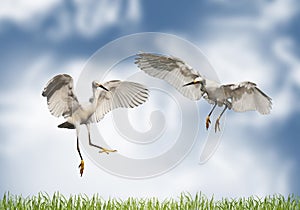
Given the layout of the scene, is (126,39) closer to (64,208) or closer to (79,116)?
(79,116)

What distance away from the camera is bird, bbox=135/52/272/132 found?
7.38m

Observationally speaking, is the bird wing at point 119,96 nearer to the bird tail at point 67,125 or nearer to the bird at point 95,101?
the bird at point 95,101

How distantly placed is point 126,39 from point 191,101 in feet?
3.66

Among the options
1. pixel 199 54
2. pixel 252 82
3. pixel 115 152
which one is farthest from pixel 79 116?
pixel 252 82

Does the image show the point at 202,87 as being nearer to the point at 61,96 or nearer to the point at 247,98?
the point at 247,98

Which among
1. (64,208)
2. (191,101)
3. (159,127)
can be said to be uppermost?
(191,101)

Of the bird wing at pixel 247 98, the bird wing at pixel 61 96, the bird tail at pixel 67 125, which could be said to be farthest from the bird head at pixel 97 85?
the bird wing at pixel 247 98

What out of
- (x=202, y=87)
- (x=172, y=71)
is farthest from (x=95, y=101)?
(x=202, y=87)

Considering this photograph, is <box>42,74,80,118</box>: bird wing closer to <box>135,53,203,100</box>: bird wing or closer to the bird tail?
the bird tail

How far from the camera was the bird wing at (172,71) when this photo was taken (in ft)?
24.3

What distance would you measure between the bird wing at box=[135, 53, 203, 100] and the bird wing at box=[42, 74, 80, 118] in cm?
92

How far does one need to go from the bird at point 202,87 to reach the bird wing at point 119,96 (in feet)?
1.43

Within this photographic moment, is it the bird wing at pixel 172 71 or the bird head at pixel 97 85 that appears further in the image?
the bird wing at pixel 172 71

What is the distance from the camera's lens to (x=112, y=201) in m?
7.70
